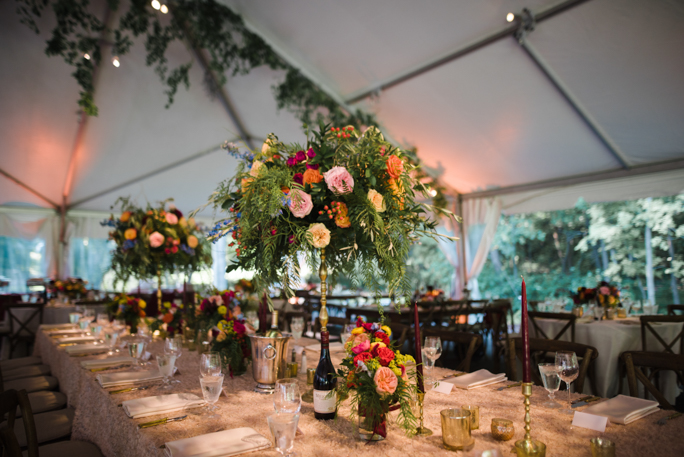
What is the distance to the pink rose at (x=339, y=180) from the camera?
4.61ft

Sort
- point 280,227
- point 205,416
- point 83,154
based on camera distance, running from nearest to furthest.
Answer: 1. point 205,416
2. point 280,227
3. point 83,154

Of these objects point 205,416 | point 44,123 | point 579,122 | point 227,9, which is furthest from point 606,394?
point 44,123

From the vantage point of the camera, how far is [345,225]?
4.81 feet

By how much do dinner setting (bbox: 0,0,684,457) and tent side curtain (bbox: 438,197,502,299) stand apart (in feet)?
0.13

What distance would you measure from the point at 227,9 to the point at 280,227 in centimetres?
538

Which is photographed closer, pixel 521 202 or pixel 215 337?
pixel 215 337

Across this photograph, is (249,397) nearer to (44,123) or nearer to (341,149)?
(341,149)

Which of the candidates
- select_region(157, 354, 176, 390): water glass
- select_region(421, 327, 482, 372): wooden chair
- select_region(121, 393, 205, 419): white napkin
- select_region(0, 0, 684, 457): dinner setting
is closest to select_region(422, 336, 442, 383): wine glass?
select_region(0, 0, 684, 457): dinner setting

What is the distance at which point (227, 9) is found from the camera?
5.85 meters

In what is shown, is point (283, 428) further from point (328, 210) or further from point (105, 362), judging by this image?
point (105, 362)

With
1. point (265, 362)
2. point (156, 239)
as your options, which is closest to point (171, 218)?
point (156, 239)

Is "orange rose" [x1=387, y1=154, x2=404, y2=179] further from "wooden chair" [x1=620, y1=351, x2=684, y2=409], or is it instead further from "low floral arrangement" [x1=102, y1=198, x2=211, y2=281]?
"low floral arrangement" [x1=102, y1=198, x2=211, y2=281]

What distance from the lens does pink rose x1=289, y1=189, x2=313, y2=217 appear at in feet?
4.69

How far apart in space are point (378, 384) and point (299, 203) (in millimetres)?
614
